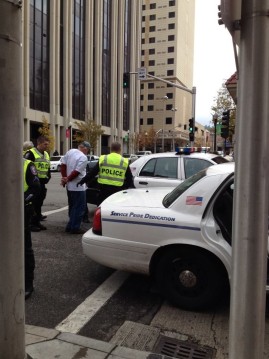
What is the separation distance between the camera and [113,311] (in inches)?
158

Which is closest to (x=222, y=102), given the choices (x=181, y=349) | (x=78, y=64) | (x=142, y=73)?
(x=142, y=73)

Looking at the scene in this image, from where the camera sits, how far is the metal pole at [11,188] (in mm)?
2393

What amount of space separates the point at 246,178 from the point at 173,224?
1947 millimetres

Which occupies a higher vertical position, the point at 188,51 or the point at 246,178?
the point at 188,51

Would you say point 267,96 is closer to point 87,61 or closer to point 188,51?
point 87,61

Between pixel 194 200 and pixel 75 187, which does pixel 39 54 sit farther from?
pixel 194 200

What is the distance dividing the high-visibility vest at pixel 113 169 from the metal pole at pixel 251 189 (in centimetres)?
468

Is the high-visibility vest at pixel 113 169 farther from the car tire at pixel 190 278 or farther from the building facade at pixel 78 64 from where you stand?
the building facade at pixel 78 64

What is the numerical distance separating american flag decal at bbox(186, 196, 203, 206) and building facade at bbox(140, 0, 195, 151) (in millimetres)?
85471

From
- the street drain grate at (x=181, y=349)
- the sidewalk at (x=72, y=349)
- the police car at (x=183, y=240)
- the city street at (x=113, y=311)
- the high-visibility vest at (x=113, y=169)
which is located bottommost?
the street drain grate at (x=181, y=349)

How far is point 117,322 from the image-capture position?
3781mm

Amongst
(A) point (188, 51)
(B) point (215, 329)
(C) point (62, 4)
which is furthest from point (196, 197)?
(A) point (188, 51)

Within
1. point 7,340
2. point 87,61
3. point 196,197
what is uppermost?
point 87,61

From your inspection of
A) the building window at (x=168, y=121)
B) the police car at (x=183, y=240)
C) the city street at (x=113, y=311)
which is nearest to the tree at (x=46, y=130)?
the city street at (x=113, y=311)
